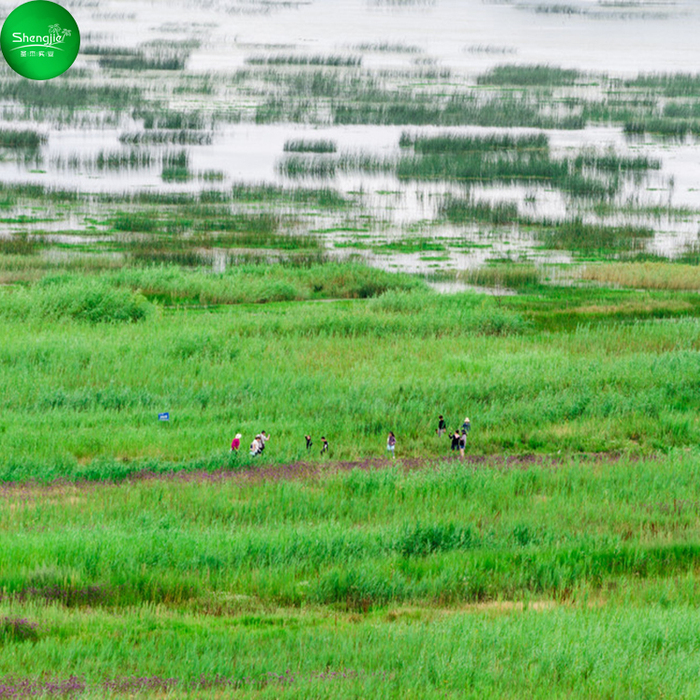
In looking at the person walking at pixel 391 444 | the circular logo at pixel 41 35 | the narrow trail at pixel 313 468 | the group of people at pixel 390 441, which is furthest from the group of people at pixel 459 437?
the circular logo at pixel 41 35

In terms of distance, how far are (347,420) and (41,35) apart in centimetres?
1538

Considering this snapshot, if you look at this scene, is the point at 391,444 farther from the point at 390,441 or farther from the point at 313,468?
the point at 313,468

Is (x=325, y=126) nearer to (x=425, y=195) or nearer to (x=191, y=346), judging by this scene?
(x=425, y=195)

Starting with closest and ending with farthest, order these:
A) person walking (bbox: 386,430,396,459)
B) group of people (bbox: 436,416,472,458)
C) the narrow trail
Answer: the narrow trail < person walking (bbox: 386,430,396,459) < group of people (bbox: 436,416,472,458)

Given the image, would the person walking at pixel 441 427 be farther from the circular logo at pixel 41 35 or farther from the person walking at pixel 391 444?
the circular logo at pixel 41 35

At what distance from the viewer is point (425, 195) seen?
202 feet

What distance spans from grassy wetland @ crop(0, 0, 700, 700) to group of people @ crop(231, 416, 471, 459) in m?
0.28

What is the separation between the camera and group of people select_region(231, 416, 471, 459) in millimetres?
18891

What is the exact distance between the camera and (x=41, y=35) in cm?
2839

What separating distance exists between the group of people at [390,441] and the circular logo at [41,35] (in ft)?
48.8

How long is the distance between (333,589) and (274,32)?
14943cm

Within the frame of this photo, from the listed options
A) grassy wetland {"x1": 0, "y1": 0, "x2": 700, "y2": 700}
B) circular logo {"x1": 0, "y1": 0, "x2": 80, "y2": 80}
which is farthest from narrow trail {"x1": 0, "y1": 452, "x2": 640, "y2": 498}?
circular logo {"x1": 0, "y1": 0, "x2": 80, "y2": 80}

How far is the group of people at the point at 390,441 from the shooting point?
18.9m

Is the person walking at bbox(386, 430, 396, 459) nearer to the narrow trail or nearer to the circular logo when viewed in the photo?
the narrow trail
